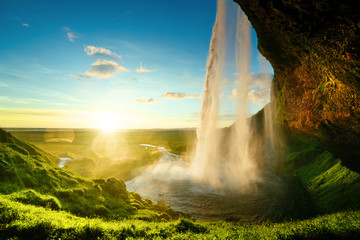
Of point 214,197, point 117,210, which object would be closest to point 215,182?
point 214,197

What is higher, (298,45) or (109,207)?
(298,45)

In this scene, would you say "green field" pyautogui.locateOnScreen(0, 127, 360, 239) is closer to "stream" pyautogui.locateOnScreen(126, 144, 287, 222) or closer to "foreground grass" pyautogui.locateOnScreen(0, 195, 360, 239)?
"foreground grass" pyautogui.locateOnScreen(0, 195, 360, 239)

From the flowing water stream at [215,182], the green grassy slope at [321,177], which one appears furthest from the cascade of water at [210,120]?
the green grassy slope at [321,177]

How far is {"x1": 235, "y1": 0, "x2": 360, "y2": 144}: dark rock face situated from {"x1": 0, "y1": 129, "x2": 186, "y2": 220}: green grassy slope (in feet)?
63.9

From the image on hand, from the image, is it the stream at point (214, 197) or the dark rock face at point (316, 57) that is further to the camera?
the stream at point (214, 197)

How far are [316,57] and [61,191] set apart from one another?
80.5ft

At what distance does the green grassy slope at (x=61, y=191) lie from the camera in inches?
480

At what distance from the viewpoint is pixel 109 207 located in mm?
15523

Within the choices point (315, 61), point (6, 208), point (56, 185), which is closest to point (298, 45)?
point (315, 61)

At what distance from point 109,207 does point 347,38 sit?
2227cm

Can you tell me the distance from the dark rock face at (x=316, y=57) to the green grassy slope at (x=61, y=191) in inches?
767

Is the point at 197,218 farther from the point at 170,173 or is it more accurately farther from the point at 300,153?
the point at 300,153

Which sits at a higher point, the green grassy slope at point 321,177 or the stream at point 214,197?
the green grassy slope at point 321,177

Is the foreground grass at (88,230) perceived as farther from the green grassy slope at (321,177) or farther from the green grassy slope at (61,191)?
the green grassy slope at (321,177)
